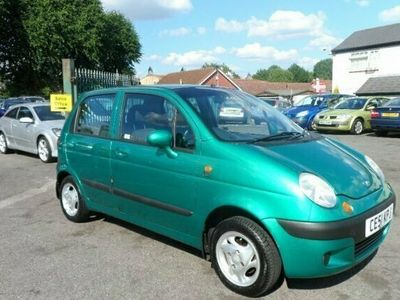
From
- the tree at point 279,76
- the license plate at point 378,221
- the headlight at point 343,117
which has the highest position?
the tree at point 279,76

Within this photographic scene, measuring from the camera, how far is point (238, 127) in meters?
4.32

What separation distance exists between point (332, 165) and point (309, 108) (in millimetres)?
17376

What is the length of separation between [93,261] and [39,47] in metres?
37.4

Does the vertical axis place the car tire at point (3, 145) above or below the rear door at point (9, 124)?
below

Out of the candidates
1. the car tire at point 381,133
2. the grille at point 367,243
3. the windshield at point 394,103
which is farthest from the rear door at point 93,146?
the car tire at point 381,133

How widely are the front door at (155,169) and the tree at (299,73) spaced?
13647 centimetres

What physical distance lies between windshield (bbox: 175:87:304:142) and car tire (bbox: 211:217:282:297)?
782 millimetres

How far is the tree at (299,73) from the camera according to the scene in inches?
5486

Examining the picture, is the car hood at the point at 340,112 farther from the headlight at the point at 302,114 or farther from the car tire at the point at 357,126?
the headlight at the point at 302,114

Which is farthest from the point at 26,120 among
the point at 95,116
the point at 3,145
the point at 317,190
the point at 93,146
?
the point at 317,190

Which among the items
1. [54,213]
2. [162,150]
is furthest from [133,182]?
[54,213]

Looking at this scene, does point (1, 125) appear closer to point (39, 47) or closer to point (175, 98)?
point (175, 98)

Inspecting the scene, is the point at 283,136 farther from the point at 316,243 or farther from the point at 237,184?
the point at 316,243

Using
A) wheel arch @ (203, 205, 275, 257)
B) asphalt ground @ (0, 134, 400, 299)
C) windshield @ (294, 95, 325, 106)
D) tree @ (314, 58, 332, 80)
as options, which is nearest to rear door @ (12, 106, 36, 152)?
asphalt ground @ (0, 134, 400, 299)
